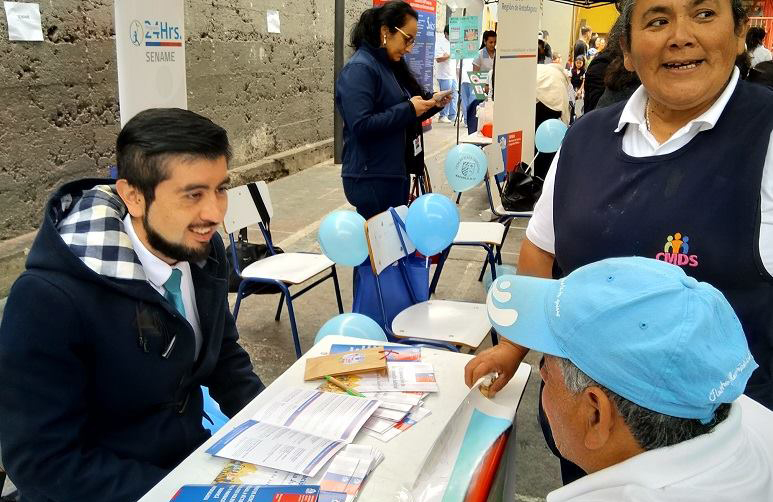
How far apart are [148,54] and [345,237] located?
60.6 inches

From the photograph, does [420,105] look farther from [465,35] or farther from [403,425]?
[465,35]

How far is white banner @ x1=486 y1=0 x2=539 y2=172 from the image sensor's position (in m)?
5.52

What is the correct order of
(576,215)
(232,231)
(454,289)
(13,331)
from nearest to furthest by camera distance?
(13,331) < (576,215) < (232,231) < (454,289)

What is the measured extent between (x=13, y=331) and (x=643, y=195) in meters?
1.32

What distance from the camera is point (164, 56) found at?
3.56 meters

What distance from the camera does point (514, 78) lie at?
5.77 m

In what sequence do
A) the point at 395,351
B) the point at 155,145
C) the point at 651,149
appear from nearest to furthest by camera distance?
Result: the point at 651,149, the point at 155,145, the point at 395,351

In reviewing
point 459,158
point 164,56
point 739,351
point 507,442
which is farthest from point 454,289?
point 739,351

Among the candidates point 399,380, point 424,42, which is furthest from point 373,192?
point 424,42

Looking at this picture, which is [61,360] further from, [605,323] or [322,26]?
[322,26]

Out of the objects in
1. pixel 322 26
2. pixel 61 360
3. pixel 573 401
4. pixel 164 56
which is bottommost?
pixel 61 360

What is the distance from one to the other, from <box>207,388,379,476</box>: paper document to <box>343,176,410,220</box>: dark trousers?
6.36 ft

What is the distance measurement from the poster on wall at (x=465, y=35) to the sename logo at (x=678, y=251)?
10.0 meters

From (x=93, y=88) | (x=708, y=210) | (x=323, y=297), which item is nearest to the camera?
(x=708, y=210)
